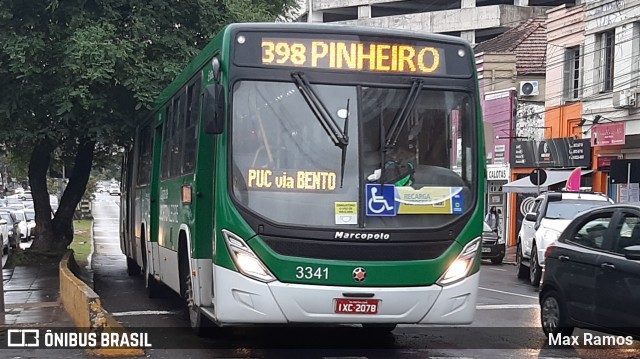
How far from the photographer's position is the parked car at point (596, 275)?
8.61 meters

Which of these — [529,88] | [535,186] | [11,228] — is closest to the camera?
[11,228]

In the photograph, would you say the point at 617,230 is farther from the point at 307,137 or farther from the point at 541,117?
the point at 541,117

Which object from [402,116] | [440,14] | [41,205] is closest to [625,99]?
[41,205]

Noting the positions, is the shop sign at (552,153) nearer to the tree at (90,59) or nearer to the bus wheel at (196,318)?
the tree at (90,59)

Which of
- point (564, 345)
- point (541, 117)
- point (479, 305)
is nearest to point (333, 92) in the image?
point (564, 345)

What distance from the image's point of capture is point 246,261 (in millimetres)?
7945

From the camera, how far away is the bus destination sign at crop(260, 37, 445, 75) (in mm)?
8336

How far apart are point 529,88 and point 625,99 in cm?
888

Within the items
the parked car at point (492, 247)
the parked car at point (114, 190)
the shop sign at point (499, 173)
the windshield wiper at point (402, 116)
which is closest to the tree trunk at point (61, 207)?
the parked car at point (492, 247)

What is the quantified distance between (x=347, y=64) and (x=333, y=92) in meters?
0.33

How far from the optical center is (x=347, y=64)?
27.5ft

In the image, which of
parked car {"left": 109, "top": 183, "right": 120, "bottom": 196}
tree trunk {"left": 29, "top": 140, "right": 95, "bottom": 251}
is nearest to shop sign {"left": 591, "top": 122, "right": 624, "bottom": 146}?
tree trunk {"left": 29, "top": 140, "right": 95, "bottom": 251}

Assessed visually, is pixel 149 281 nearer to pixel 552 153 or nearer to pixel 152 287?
pixel 152 287

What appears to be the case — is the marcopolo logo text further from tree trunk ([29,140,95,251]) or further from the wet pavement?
tree trunk ([29,140,95,251])
